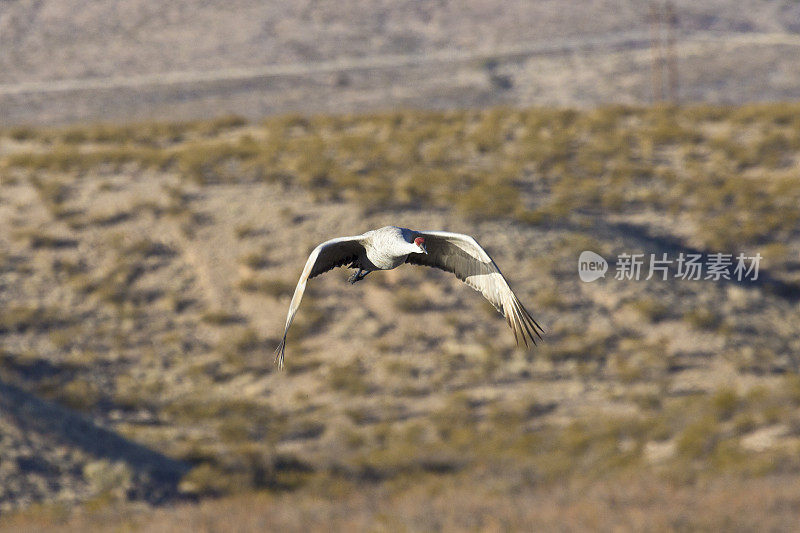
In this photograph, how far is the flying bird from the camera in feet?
20.7

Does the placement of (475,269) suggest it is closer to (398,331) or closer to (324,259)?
(324,259)

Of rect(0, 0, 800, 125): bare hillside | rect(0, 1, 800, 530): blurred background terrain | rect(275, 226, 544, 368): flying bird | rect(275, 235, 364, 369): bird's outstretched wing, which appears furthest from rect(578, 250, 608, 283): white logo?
rect(0, 0, 800, 125): bare hillside

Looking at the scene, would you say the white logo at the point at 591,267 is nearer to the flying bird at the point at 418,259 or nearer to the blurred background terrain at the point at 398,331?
the blurred background terrain at the point at 398,331

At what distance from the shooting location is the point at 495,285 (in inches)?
305

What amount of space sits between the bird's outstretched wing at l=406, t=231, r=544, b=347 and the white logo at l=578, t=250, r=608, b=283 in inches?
857

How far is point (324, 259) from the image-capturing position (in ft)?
24.0

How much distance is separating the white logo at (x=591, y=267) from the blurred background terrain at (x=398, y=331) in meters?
0.39

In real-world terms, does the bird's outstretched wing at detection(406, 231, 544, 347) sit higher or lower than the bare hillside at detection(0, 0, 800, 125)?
lower

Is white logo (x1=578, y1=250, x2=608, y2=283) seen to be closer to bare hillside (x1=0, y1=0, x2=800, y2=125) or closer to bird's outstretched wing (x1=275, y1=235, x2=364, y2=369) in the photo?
bird's outstretched wing (x1=275, y1=235, x2=364, y2=369)

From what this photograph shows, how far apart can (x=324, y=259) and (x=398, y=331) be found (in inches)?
809

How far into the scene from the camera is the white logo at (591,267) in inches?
1144

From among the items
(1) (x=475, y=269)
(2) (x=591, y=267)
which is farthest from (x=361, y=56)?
(1) (x=475, y=269)

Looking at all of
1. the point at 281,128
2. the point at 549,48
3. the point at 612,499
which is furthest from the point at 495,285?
the point at 549,48

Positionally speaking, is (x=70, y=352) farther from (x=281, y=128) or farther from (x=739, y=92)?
(x=739, y=92)
